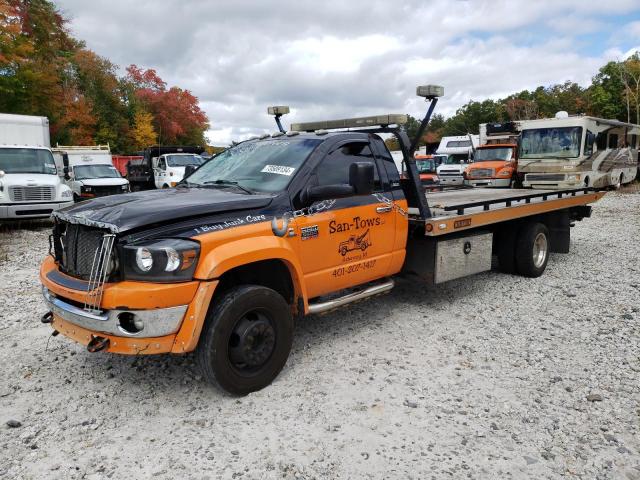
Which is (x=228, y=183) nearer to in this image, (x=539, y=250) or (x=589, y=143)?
(x=539, y=250)

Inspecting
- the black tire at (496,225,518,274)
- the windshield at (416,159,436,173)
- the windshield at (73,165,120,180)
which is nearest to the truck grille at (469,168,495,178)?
the windshield at (416,159,436,173)

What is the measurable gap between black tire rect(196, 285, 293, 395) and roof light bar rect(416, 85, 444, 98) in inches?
110

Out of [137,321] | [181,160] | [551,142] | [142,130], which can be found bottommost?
[137,321]

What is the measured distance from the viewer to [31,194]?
11.6 metres

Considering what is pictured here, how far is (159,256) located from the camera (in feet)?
10.3

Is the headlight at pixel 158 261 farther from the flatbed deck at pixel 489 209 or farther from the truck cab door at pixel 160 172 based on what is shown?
the truck cab door at pixel 160 172

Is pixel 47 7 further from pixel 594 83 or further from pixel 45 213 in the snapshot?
pixel 594 83

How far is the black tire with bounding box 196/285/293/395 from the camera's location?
11.0 ft

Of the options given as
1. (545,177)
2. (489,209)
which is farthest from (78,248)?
(545,177)

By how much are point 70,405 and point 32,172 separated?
11092 millimetres

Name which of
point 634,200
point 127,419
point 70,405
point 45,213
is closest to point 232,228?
point 127,419

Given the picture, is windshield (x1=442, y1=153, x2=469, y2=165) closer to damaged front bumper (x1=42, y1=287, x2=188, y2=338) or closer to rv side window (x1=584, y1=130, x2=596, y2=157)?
rv side window (x1=584, y1=130, x2=596, y2=157)

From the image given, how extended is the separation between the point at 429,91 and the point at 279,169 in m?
1.99

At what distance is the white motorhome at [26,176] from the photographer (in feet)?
37.3
